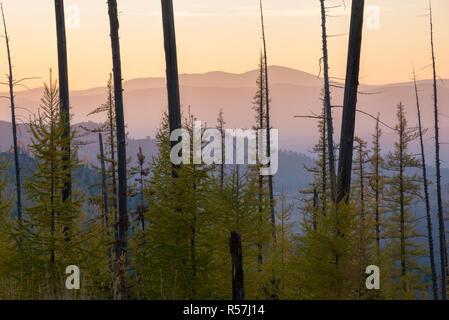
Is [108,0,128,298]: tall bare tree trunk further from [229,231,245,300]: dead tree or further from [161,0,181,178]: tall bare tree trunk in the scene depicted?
[229,231,245,300]: dead tree

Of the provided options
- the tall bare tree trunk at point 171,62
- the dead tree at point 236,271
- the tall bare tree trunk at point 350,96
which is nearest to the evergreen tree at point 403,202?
the tall bare tree trunk at point 350,96

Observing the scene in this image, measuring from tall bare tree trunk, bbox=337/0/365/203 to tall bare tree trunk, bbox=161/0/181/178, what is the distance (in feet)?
15.9

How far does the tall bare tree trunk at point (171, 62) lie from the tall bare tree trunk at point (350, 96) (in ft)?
15.9

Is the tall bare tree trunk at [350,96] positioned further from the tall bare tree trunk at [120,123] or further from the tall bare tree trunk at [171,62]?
the tall bare tree trunk at [120,123]

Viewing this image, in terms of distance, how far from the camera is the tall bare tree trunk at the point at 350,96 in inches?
478

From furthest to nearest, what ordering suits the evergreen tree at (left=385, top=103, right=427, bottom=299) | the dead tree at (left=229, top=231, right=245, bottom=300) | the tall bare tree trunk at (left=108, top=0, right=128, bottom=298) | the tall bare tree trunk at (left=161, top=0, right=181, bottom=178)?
the evergreen tree at (left=385, top=103, right=427, bottom=299) < the tall bare tree trunk at (left=108, top=0, right=128, bottom=298) < the tall bare tree trunk at (left=161, top=0, right=181, bottom=178) < the dead tree at (left=229, top=231, right=245, bottom=300)

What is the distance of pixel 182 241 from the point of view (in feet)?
31.9

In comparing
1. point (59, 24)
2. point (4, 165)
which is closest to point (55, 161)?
point (59, 24)

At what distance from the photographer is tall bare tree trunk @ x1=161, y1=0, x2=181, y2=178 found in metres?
13.6

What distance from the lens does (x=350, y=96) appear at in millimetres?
12422

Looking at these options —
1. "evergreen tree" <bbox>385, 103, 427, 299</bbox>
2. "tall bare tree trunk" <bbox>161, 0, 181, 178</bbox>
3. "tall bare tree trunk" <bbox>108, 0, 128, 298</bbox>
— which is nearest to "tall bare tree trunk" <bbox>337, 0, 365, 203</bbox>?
"tall bare tree trunk" <bbox>161, 0, 181, 178</bbox>

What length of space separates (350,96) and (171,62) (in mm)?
5408

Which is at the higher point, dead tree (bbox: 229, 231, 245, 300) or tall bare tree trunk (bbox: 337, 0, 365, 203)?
tall bare tree trunk (bbox: 337, 0, 365, 203)
